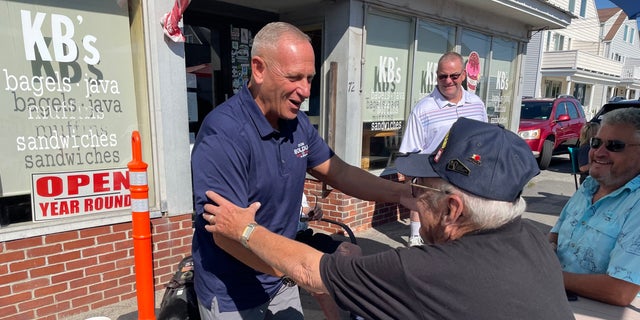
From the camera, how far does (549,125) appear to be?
9.95 meters

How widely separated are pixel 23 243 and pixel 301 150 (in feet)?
7.77

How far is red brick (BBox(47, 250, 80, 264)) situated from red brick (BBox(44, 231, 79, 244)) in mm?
109

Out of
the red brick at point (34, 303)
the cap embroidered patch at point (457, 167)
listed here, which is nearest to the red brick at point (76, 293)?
the red brick at point (34, 303)

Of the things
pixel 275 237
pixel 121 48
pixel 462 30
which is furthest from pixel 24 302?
pixel 462 30

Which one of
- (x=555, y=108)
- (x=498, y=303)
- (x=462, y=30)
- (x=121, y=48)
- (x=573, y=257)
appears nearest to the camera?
(x=498, y=303)

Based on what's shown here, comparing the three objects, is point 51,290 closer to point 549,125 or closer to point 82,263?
point 82,263

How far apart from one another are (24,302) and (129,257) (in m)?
0.75

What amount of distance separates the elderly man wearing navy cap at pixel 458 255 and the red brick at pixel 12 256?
233 centimetres

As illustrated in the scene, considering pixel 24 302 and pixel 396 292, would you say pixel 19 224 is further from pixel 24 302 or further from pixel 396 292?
pixel 396 292

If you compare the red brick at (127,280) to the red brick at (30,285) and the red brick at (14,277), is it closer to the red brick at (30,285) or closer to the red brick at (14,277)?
the red brick at (30,285)

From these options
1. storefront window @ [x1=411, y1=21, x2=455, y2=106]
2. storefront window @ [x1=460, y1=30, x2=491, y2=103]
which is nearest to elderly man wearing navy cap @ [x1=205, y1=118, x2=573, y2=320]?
storefront window @ [x1=411, y1=21, x2=455, y2=106]

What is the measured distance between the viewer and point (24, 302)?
294cm

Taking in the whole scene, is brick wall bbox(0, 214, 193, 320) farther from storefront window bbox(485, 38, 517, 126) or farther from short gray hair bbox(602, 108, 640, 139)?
storefront window bbox(485, 38, 517, 126)

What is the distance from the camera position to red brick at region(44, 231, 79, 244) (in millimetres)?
2973
